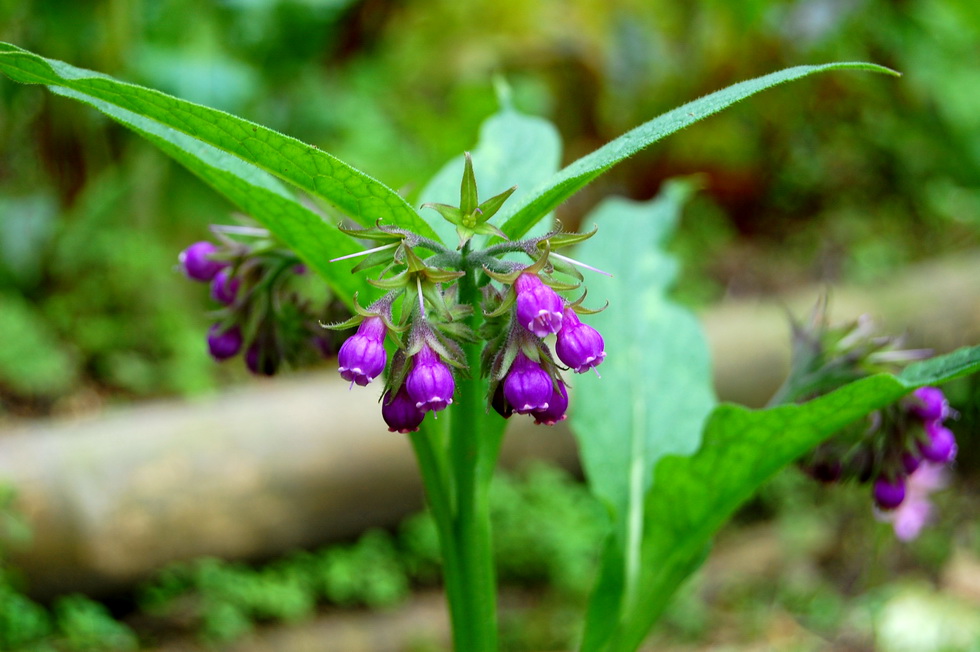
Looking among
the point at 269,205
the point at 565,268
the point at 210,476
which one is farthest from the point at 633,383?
the point at 210,476

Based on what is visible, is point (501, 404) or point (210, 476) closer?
point (501, 404)

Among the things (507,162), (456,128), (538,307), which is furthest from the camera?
(456,128)

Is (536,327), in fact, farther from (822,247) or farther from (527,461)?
(822,247)

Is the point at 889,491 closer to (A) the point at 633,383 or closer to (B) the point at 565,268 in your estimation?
(A) the point at 633,383

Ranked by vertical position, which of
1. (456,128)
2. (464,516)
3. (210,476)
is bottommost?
(464,516)

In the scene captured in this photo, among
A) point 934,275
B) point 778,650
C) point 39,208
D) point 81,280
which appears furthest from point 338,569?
point 934,275

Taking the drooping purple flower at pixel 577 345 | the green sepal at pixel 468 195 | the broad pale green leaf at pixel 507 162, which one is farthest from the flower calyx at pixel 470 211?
the broad pale green leaf at pixel 507 162
